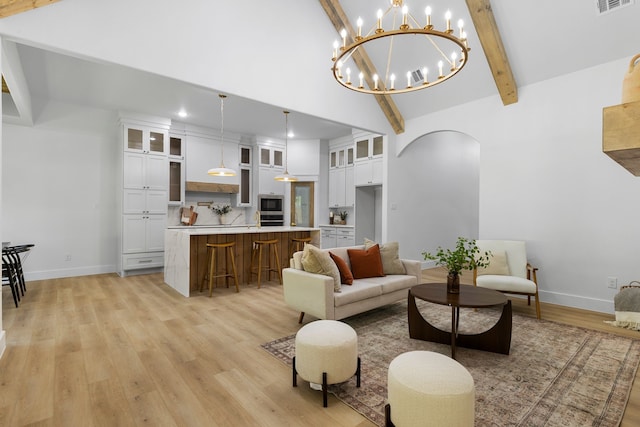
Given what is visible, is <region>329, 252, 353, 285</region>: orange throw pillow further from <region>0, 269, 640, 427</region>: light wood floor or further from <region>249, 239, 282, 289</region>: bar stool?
<region>249, 239, 282, 289</region>: bar stool

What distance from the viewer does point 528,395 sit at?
83.5 inches

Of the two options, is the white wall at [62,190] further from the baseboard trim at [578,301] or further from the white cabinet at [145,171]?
the baseboard trim at [578,301]

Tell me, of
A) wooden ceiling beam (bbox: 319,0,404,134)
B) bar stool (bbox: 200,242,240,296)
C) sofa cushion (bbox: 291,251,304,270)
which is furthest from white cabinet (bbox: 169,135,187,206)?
sofa cushion (bbox: 291,251,304,270)

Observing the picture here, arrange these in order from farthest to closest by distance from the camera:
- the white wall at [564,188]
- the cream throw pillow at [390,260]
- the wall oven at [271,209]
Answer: the wall oven at [271,209] < the cream throw pillow at [390,260] < the white wall at [564,188]

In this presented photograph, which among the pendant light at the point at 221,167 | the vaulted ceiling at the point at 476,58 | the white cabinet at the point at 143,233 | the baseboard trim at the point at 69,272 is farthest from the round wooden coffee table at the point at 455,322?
the baseboard trim at the point at 69,272

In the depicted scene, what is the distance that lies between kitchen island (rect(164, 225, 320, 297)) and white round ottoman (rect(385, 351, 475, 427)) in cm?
361

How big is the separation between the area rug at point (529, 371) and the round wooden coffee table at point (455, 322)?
0.24 feet

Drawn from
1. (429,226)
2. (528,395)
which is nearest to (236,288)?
(528,395)

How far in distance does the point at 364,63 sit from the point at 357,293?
399 centimetres

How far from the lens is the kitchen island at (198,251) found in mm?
4629

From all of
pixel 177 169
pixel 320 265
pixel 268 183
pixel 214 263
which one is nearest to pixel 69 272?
pixel 177 169

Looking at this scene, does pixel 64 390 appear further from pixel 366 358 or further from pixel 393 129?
pixel 393 129

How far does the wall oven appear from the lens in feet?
26.1

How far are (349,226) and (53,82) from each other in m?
5.99
